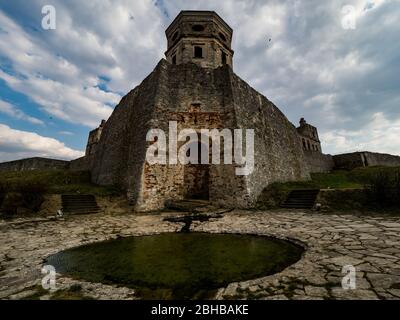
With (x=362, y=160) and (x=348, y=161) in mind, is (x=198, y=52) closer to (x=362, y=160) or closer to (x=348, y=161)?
(x=362, y=160)

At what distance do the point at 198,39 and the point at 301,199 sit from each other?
14850mm

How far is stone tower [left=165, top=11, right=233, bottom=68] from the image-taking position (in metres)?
17.9

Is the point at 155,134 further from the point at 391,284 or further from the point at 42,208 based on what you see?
the point at 391,284

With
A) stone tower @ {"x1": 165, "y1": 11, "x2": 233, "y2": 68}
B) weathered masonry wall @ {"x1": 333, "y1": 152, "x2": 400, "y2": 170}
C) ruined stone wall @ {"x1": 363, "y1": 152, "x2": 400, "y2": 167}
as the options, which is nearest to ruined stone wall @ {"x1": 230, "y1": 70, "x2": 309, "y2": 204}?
stone tower @ {"x1": 165, "y1": 11, "x2": 233, "y2": 68}

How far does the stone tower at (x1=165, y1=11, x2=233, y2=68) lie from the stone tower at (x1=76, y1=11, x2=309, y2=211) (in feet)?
16.3

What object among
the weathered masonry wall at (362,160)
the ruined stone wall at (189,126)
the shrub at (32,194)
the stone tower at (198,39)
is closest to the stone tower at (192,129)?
the ruined stone wall at (189,126)

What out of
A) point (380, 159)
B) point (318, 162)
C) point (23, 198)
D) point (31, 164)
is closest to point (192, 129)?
point (23, 198)

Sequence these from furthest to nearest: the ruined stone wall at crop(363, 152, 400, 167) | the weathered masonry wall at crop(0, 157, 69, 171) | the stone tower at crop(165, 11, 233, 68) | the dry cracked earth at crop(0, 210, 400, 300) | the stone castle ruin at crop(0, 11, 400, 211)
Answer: the ruined stone wall at crop(363, 152, 400, 167), the weathered masonry wall at crop(0, 157, 69, 171), the stone tower at crop(165, 11, 233, 68), the stone castle ruin at crop(0, 11, 400, 211), the dry cracked earth at crop(0, 210, 400, 300)

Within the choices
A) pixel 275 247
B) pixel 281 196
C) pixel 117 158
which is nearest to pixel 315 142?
pixel 281 196

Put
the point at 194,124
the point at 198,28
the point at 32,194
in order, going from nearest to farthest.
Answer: the point at 32,194, the point at 194,124, the point at 198,28

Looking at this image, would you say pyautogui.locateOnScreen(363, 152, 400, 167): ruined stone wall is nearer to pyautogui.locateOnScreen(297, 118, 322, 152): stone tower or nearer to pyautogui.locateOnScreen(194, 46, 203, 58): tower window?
pyautogui.locateOnScreen(297, 118, 322, 152): stone tower

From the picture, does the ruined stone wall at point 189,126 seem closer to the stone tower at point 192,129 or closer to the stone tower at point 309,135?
the stone tower at point 192,129

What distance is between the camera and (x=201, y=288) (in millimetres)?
2490

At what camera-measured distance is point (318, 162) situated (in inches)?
1077
